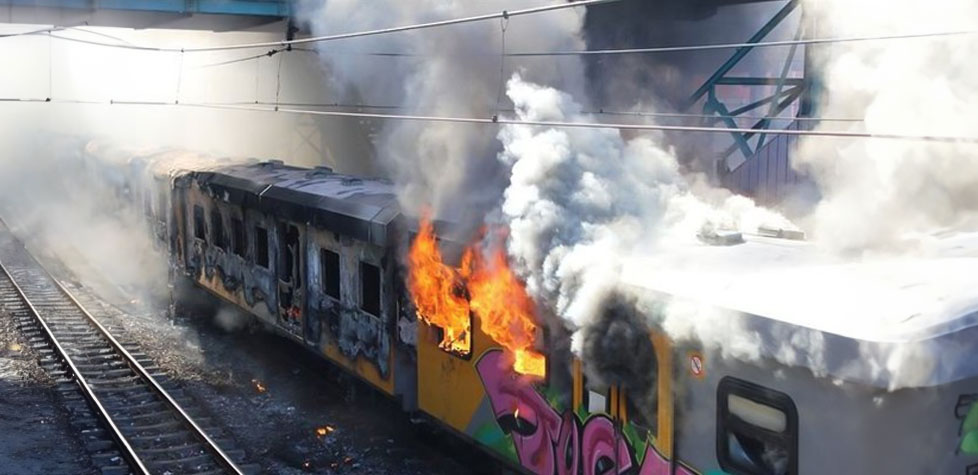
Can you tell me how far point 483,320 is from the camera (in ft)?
29.1

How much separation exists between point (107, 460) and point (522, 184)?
6303 millimetres

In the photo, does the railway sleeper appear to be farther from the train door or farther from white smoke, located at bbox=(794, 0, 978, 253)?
white smoke, located at bbox=(794, 0, 978, 253)

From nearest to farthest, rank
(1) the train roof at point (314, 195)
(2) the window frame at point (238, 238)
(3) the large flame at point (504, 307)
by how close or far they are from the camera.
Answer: (3) the large flame at point (504, 307) < (1) the train roof at point (314, 195) < (2) the window frame at point (238, 238)

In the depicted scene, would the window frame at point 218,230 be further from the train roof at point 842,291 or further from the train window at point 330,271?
the train roof at point 842,291

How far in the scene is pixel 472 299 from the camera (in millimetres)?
9000

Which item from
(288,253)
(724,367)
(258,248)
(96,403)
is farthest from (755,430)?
(258,248)

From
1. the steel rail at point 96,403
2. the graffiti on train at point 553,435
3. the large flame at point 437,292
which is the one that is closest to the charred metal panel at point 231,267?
the steel rail at point 96,403

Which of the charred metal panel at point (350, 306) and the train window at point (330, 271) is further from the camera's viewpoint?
the train window at point (330, 271)

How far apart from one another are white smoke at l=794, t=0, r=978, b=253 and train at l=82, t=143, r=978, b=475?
0.54 meters

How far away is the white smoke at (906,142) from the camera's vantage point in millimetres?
7762

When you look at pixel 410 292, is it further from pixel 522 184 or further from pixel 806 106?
pixel 806 106

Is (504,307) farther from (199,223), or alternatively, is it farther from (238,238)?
(199,223)

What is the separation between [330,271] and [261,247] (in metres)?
2.82

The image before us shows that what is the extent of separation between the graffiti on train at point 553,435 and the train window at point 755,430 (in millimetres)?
466
